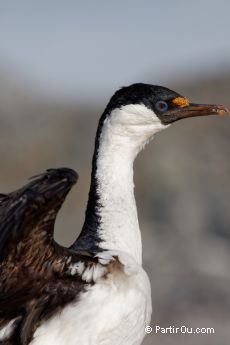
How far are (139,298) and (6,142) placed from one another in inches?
1083

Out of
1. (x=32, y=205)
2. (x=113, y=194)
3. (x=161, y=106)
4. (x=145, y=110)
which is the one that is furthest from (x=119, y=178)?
(x=32, y=205)

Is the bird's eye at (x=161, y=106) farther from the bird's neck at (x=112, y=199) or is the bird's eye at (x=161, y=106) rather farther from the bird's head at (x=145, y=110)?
the bird's neck at (x=112, y=199)

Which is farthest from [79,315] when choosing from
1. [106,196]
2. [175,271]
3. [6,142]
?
[6,142]

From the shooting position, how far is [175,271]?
2155 centimetres

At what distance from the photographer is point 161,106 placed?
9680mm

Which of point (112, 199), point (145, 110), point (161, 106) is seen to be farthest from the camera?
point (161, 106)

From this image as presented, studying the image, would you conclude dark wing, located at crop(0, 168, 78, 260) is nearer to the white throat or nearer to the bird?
the bird

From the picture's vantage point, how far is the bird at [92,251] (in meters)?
8.09

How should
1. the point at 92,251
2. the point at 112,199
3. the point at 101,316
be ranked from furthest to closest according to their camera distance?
1. the point at 112,199
2. the point at 92,251
3. the point at 101,316

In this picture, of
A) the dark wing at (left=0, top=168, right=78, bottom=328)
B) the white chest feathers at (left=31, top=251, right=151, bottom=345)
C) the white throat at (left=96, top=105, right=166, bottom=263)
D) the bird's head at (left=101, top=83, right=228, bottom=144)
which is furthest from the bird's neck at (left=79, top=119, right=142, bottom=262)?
the dark wing at (left=0, top=168, right=78, bottom=328)

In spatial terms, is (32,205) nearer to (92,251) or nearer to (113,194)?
(92,251)

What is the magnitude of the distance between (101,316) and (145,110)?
1.73 m

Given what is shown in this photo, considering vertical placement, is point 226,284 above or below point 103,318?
below

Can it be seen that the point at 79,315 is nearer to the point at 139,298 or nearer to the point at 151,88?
the point at 139,298
